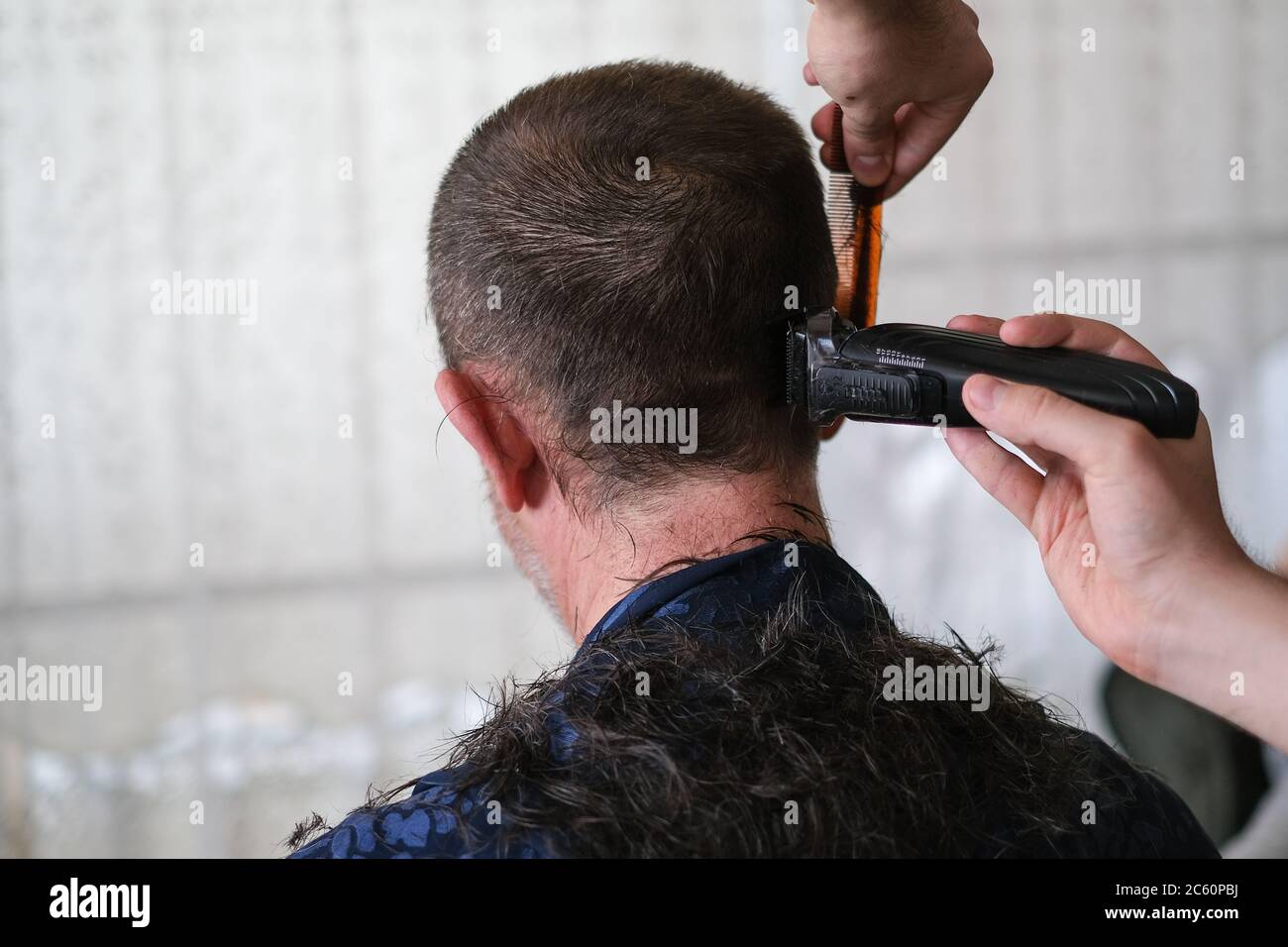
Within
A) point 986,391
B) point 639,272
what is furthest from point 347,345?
point 986,391

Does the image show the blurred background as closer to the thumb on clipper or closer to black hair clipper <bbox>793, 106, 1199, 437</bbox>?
black hair clipper <bbox>793, 106, 1199, 437</bbox>

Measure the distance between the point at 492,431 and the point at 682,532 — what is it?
0.20 m

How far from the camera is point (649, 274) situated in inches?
37.3

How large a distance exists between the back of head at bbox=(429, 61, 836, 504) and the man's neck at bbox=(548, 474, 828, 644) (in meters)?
0.02

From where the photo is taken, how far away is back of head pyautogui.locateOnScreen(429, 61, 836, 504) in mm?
948

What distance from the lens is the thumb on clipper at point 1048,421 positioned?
26.2 inches

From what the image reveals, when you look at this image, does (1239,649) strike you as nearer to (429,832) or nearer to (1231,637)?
(1231,637)

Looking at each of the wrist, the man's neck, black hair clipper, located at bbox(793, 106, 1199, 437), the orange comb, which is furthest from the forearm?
the orange comb

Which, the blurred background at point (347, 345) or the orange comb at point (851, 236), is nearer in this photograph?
the orange comb at point (851, 236)

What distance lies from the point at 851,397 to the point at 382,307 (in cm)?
220

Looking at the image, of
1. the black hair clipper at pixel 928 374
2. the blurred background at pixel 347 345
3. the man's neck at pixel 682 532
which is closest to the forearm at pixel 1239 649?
the black hair clipper at pixel 928 374

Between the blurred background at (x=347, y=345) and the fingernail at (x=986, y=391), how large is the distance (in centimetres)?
218

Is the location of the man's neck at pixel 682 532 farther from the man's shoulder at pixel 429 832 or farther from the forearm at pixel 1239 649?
the forearm at pixel 1239 649

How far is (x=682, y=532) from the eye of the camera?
0.94 metres
